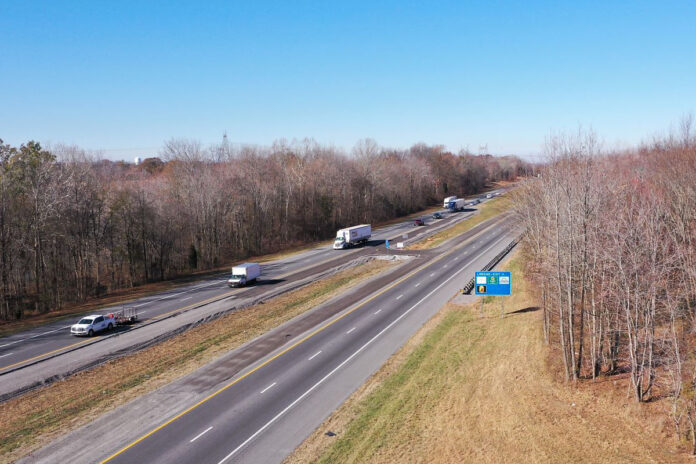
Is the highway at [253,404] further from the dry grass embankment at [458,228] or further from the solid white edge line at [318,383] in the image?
the dry grass embankment at [458,228]

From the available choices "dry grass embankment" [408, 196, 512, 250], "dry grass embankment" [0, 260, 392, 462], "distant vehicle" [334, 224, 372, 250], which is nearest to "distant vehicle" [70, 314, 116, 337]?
"dry grass embankment" [0, 260, 392, 462]

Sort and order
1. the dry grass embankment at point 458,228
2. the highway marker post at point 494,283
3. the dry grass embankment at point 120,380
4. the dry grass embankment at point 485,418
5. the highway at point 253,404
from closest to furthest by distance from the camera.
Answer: the dry grass embankment at point 485,418
the highway at point 253,404
the dry grass embankment at point 120,380
the highway marker post at point 494,283
the dry grass embankment at point 458,228

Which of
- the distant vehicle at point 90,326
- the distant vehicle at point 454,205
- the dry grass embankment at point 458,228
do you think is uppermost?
the distant vehicle at point 454,205

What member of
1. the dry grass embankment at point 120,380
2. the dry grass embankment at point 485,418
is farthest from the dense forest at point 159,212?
the dry grass embankment at point 485,418

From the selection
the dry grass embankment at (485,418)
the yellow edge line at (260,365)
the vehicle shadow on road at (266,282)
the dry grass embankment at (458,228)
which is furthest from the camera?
the dry grass embankment at (458,228)

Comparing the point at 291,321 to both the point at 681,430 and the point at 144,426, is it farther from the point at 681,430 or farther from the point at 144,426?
the point at 681,430

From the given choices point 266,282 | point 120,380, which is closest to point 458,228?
point 266,282
